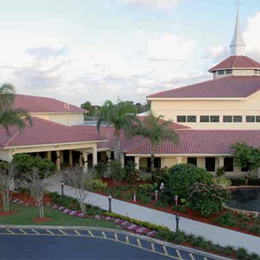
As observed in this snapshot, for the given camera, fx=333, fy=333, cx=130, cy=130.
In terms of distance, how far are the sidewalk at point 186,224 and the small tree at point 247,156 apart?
30.7ft

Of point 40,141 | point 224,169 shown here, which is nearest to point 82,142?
point 40,141

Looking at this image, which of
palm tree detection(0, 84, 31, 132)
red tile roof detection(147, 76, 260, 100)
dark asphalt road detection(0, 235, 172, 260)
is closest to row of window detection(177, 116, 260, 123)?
red tile roof detection(147, 76, 260, 100)

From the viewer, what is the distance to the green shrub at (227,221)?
1560 centimetres

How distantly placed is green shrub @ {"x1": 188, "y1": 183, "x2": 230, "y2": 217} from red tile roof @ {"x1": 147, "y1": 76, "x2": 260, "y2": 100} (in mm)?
17635

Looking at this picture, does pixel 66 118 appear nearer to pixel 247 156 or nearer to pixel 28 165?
Answer: pixel 28 165

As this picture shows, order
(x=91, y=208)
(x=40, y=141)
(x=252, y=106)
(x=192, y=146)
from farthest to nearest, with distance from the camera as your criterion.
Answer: (x=252, y=106) → (x=192, y=146) → (x=40, y=141) → (x=91, y=208)

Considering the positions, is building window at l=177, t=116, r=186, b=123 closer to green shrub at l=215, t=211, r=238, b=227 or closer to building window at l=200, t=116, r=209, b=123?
building window at l=200, t=116, r=209, b=123

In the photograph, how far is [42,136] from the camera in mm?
24031

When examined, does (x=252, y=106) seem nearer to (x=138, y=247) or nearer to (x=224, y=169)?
(x=224, y=169)

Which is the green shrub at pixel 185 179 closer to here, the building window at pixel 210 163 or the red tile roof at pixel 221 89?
the building window at pixel 210 163

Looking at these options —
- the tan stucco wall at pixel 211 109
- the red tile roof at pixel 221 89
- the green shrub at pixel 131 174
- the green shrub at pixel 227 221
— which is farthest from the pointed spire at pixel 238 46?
the green shrub at pixel 227 221

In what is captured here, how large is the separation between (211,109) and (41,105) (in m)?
18.2

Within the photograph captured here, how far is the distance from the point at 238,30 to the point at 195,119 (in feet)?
56.1

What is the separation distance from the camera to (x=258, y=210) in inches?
720
